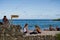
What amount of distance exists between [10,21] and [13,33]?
215 cm

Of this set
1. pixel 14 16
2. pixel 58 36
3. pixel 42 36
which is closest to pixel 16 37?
pixel 42 36

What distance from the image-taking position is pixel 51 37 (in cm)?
1078

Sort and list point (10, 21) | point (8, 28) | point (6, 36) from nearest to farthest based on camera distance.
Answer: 1. point (6, 36)
2. point (8, 28)
3. point (10, 21)

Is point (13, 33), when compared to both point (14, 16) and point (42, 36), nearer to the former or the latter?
point (42, 36)

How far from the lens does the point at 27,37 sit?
420 inches

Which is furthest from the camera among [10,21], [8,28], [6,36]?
[10,21]

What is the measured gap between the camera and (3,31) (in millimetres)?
10820

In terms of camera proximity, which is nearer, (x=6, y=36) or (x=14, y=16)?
(x=6, y=36)

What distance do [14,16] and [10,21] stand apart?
1.80ft

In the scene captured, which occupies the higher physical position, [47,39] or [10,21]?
[10,21]

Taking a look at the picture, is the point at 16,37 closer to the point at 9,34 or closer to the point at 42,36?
the point at 9,34

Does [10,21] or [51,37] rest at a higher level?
[10,21]

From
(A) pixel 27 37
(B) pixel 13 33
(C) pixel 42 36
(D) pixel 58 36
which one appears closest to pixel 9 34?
(B) pixel 13 33

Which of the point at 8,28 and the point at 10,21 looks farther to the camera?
the point at 10,21
